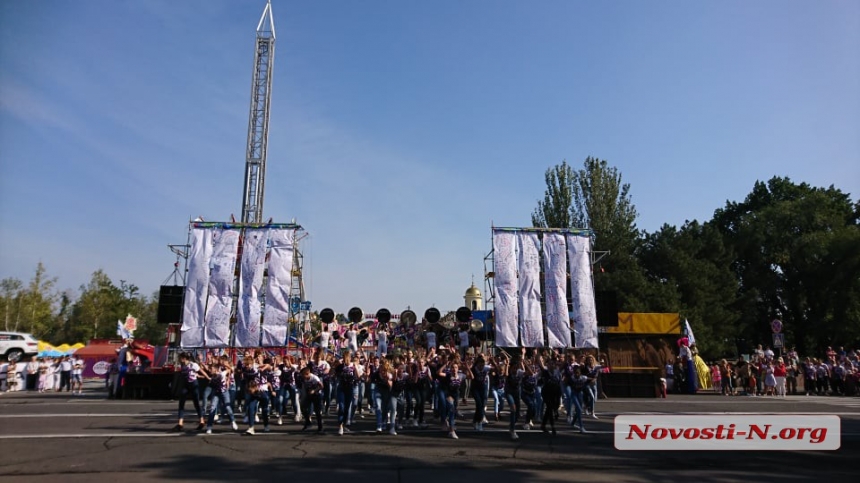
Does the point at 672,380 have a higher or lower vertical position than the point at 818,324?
lower

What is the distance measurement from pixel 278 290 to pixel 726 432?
52.5 feet

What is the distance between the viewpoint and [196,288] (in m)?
21.8

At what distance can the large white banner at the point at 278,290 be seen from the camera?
21.8 meters

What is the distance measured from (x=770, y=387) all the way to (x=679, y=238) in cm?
2028

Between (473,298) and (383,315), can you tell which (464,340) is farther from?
(473,298)

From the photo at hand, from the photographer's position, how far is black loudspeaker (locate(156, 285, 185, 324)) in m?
22.1

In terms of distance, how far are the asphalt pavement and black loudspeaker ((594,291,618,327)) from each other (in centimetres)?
955

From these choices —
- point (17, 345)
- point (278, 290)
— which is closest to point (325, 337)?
point (278, 290)

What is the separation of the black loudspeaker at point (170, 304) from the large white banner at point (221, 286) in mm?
1474

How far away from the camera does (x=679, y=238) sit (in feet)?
144

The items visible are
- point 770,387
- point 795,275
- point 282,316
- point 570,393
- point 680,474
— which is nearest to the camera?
point 680,474

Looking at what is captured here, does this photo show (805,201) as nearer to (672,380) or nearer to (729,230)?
(729,230)

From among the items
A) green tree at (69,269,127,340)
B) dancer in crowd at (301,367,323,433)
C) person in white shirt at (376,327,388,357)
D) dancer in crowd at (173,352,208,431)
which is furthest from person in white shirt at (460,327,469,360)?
green tree at (69,269,127,340)

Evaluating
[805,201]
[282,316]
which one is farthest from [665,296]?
[282,316]
